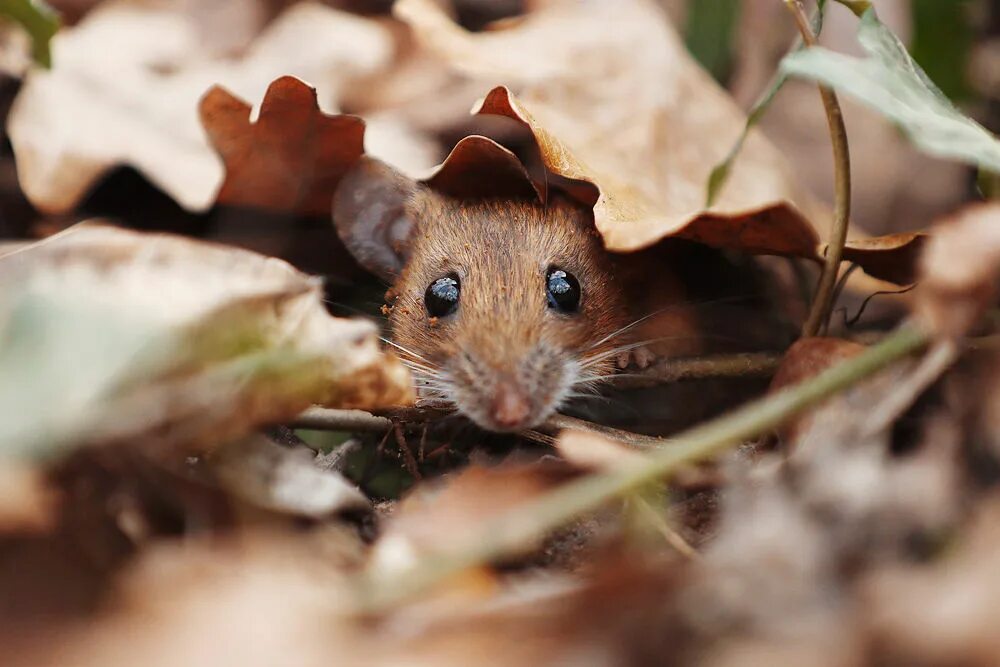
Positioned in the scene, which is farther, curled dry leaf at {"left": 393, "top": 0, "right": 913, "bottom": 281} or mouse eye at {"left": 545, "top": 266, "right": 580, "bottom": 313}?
mouse eye at {"left": 545, "top": 266, "right": 580, "bottom": 313}

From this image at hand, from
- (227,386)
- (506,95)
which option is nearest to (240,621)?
(227,386)

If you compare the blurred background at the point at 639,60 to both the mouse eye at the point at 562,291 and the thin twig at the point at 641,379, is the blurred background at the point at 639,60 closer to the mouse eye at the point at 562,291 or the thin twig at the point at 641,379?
the mouse eye at the point at 562,291

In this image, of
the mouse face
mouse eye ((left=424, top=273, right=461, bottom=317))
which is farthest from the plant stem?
mouse eye ((left=424, top=273, right=461, bottom=317))

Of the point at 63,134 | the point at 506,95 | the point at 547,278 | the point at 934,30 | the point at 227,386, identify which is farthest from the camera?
the point at 934,30

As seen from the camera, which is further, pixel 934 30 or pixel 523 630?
pixel 934 30

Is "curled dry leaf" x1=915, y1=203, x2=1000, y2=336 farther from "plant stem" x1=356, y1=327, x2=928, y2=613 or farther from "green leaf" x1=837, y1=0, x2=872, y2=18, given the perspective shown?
"green leaf" x1=837, y1=0, x2=872, y2=18

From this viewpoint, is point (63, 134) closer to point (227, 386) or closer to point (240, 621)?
point (227, 386)

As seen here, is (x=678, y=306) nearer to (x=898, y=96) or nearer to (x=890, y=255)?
(x=890, y=255)

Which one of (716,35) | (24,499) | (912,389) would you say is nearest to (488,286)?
(912,389)
